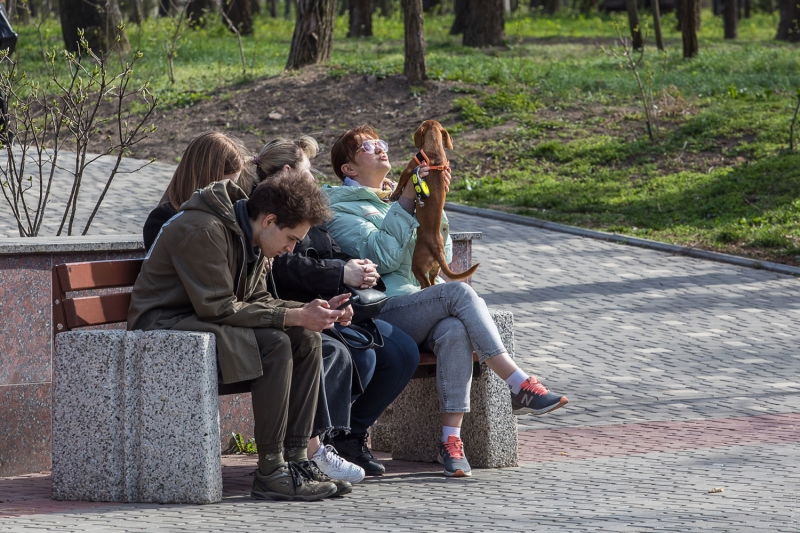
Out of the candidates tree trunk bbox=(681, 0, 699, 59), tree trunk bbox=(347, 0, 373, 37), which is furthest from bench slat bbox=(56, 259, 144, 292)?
tree trunk bbox=(347, 0, 373, 37)

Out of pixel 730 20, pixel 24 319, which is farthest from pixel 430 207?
pixel 730 20

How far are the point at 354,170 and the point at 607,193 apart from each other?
8743 mm

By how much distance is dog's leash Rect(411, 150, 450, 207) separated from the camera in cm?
521

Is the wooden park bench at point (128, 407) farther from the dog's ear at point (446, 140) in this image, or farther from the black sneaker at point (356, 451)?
the dog's ear at point (446, 140)

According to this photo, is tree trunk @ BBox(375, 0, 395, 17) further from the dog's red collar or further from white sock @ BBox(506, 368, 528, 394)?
white sock @ BBox(506, 368, 528, 394)

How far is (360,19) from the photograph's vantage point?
95.9 ft

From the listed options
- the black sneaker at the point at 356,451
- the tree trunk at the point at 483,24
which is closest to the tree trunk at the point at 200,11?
the tree trunk at the point at 483,24

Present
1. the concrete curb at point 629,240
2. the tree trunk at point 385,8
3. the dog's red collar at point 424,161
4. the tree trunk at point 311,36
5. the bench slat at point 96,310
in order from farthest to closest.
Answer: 1. the tree trunk at point 385,8
2. the tree trunk at point 311,36
3. the concrete curb at point 629,240
4. the dog's red collar at point 424,161
5. the bench slat at point 96,310

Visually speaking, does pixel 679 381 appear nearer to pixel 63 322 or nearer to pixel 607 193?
pixel 63 322

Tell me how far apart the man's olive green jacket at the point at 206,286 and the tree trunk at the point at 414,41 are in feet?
41.6

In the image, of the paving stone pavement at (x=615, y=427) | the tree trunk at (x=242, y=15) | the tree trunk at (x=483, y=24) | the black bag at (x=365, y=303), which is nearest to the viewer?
the paving stone pavement at (x=615, y=427)

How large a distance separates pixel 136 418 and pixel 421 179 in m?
1.71

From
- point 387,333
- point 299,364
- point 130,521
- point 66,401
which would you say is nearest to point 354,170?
point 387,333

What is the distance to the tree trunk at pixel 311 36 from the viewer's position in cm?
1870
